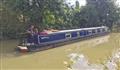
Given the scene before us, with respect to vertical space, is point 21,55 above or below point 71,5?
below

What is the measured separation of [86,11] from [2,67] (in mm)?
12013

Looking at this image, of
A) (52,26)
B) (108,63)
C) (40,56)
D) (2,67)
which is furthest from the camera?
(52,26)

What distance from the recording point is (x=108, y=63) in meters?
1.60

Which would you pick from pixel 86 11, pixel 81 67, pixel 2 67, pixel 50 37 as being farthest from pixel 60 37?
pixel 81 67

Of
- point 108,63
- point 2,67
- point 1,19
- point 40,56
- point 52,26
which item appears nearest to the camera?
point 108,63

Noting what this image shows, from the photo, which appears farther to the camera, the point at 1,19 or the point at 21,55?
the point at 1,19

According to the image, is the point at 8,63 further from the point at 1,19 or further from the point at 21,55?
the point at 1,19

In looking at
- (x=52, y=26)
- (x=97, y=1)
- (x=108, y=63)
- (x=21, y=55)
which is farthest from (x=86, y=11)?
(x=108, y=63)

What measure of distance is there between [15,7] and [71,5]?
288 centimetres

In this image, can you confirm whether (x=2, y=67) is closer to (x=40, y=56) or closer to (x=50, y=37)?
(x=40, y=56)

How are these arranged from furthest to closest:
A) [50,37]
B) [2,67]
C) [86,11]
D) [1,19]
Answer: [86,11]
[1,19]
[50,37]
[2,67]

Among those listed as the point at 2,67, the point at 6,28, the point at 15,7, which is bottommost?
the point at 2,67

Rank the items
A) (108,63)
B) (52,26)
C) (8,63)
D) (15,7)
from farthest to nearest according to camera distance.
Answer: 1. (52,26)
2. (15,7)
3. (8,63)
4. (108,63)

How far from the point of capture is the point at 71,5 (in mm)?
13102
